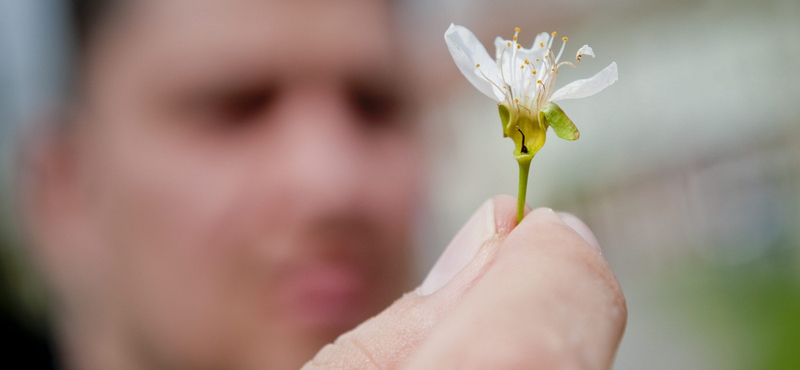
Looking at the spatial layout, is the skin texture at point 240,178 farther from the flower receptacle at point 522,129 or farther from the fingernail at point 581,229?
the fingernail at point 581,229

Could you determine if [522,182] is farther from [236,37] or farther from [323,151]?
[236,37]

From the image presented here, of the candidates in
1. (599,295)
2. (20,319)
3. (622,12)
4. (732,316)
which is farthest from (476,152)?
(599,295)

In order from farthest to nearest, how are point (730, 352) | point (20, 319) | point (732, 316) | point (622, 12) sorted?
point (622, 12) → point (732, 316) → point (730, 352) → point (20, 319)

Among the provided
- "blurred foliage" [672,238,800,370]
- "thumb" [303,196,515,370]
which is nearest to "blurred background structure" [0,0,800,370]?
"blurred foliage" [672,238,800,370]

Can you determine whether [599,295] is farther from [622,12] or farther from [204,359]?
[622,12]

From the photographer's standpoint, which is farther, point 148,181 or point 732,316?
point 732,316

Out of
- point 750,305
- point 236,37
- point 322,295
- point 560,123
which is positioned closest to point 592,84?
point 560,123
